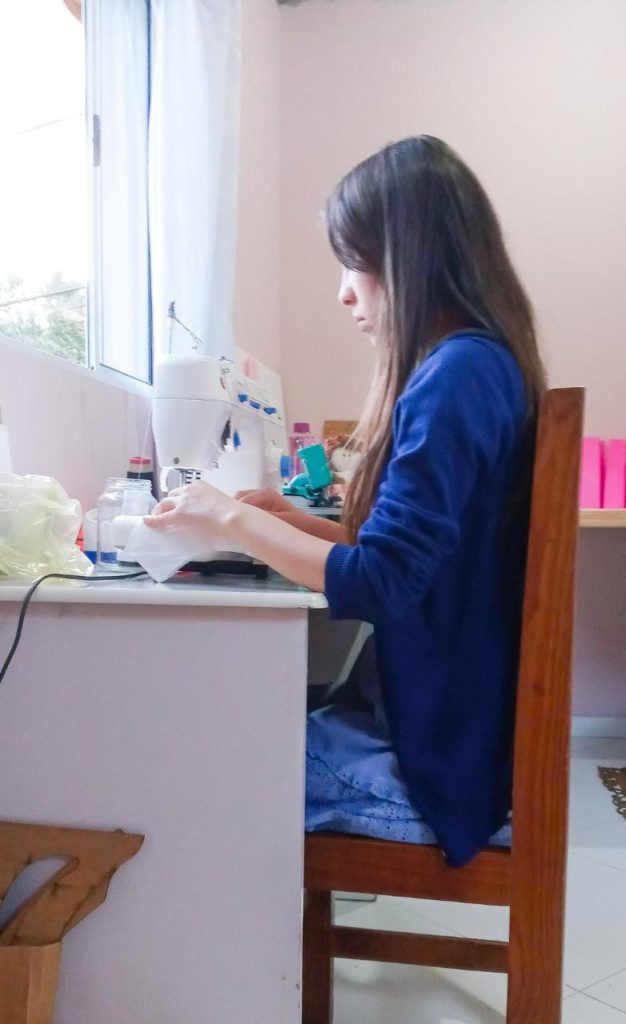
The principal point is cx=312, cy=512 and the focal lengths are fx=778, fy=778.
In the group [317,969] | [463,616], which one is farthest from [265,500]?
[317,969]

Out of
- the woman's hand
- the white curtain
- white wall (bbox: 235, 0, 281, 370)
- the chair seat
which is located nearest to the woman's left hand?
the woman's hand

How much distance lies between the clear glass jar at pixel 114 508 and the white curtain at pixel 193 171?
696 mm

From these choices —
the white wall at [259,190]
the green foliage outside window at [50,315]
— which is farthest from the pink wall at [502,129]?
the green foliage outside window at [50,315]

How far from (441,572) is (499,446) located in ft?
0.48

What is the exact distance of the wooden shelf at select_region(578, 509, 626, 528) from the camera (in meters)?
2.35

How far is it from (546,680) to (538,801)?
0.12 meters

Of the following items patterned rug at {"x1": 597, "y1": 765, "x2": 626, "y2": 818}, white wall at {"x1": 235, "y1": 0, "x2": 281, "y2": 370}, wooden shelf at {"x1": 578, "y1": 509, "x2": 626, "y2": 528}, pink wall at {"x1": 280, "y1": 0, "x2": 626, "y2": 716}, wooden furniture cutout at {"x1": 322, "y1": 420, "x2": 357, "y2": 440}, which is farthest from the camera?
wooden furniture cutout at {"x1": 322, "y1": 420, "x2": 357, "y2": 440}

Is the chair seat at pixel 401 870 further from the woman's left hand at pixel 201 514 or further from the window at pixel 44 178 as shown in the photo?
the window at pixel 44 178

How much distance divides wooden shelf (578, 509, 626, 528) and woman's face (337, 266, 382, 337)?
1.50m

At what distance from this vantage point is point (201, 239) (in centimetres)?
191

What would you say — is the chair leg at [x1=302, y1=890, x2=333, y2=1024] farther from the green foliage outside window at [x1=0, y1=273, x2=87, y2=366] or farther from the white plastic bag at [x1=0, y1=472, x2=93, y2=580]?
the green foliage outside window at [x1=0, y1=273, x2=87, y2=366]

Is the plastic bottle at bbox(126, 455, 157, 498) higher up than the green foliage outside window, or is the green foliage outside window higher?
the green foliage outside window

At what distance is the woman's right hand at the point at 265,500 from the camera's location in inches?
45.2

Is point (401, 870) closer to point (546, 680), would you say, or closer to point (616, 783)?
point (546, 680)
